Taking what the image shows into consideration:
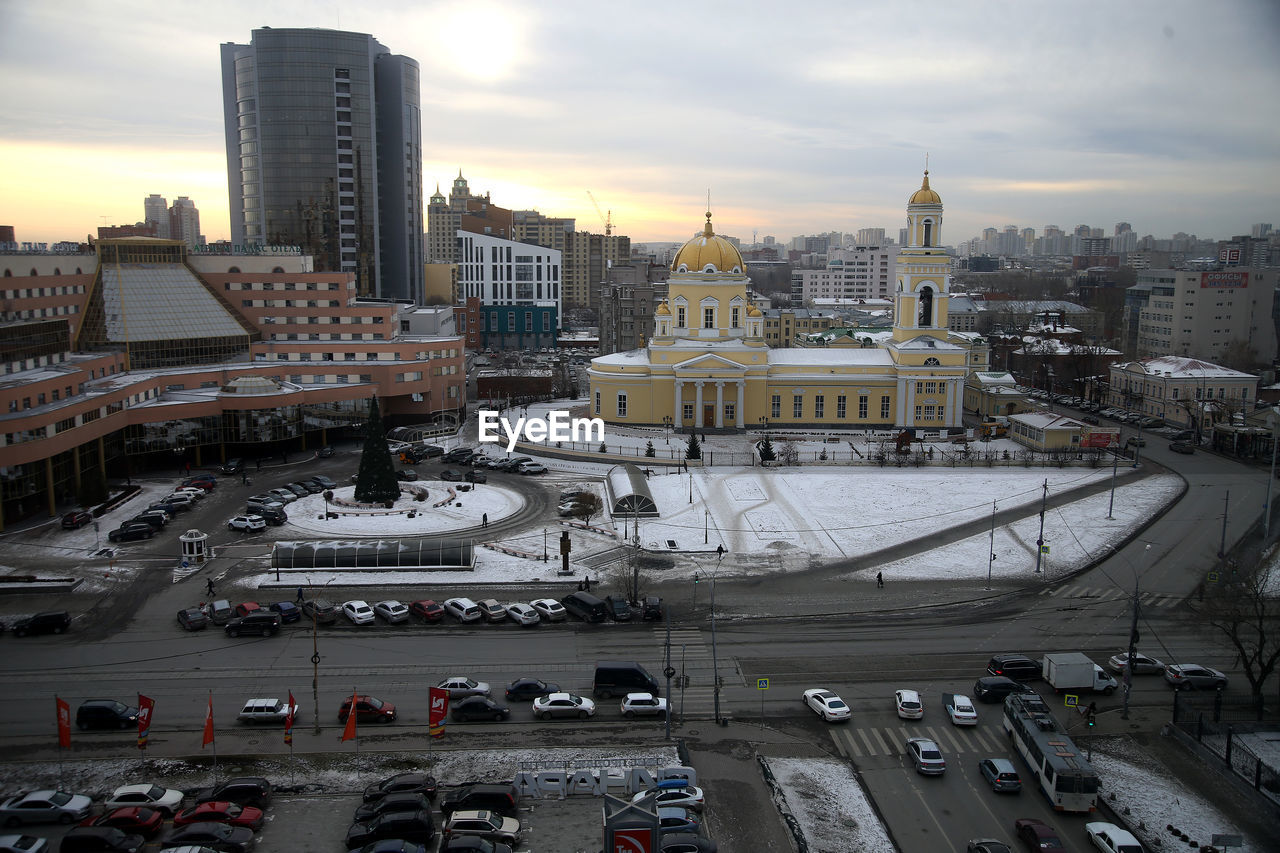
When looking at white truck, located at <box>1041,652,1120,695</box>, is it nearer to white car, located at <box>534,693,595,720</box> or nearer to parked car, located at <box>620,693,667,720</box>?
parked car, located at <box>620,693,667,720</box>

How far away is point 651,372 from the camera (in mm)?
68000

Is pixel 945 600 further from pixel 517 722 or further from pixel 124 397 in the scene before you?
pixel 124 397

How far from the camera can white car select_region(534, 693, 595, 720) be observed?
88.1ft

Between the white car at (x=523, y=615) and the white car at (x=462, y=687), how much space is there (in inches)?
206

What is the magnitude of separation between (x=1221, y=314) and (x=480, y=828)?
89.9 metres

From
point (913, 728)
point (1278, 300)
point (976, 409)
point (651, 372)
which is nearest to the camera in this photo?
point (913, 728)

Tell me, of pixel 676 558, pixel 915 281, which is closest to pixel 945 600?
pixel 676 558

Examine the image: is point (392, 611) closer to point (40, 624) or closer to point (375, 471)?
point (40, 624)

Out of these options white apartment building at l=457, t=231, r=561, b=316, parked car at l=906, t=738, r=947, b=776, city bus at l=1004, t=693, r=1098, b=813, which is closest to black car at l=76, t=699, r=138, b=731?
parked car at l=906, t=738, r=947, b=776

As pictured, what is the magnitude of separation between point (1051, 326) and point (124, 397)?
101467 millimetres

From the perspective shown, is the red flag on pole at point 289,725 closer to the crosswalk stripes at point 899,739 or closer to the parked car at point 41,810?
the parked car at point 41,810

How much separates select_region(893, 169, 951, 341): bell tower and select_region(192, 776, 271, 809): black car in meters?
55.9

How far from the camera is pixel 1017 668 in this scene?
29.4 meters

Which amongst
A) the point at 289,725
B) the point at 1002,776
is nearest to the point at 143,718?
the point at 289,725
